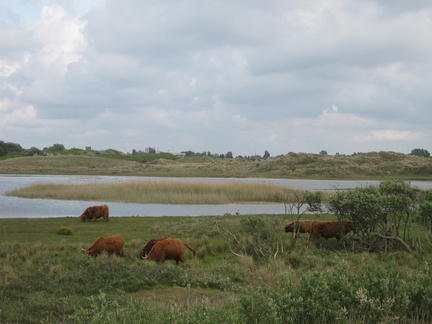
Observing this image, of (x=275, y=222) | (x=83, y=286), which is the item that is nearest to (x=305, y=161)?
(x=275, y=222)

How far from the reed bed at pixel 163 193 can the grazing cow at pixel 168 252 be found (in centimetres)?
2202

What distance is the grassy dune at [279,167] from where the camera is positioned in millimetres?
86062

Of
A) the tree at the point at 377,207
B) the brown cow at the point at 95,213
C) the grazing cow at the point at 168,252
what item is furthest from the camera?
the brown cow at the point at 95,213

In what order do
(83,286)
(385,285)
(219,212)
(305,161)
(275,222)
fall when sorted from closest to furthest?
(385,285), (83,286), (275,222), (219,212), (305,161)

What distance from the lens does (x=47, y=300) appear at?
873cm

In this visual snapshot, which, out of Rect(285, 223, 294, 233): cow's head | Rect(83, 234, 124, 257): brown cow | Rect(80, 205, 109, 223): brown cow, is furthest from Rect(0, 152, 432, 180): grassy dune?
Rect(83, 234, 124, 257): brown cow

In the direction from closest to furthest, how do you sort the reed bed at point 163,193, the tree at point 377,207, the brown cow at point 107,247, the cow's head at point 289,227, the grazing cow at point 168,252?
the grazing cow at point 168,252
the brown cow at point 107,247
the tree at point 377,207
the cow's head at point 289,227
the reed bed at point 163,193

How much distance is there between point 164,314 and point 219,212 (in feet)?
74.6

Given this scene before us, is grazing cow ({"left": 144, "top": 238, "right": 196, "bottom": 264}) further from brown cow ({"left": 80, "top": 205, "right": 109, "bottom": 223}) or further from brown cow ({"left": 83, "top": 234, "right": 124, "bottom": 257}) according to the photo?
brown cow ({"left": 80, "top": 205, "right": 109, "bottom": 223})

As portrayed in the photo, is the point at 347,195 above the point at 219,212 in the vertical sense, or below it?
above

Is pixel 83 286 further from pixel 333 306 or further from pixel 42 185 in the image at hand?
pixel 42 185

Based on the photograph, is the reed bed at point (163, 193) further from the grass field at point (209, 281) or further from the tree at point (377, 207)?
the tree at point (377, 207)

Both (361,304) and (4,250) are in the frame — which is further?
(4,250)

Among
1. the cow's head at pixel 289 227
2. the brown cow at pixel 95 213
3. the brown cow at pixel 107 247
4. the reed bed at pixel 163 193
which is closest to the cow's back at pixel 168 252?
the brown cow at pixel 107 247
